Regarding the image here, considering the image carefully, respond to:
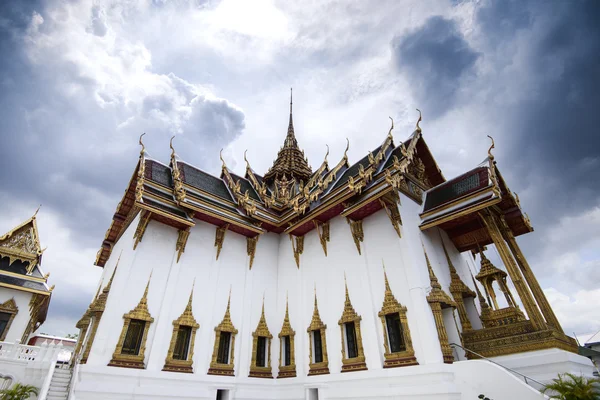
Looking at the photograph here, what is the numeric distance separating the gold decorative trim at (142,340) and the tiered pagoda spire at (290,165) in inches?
486

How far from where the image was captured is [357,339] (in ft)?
28.6

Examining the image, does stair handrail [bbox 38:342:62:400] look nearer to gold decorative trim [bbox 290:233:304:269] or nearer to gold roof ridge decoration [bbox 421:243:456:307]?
gold decorative trim [bbox 290:233:304:269]

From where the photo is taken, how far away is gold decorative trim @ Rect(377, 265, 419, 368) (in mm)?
7625

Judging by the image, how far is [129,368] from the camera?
8.09 meters

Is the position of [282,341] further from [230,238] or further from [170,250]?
[170,250]

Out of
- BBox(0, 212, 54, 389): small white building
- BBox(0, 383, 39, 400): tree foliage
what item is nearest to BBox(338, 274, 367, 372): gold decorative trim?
BBox(0, 383, 39, 400): tree foliage

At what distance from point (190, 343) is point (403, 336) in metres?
6.02

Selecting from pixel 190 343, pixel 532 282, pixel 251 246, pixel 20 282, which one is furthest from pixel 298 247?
pixel 20 282

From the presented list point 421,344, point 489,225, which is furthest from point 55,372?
point 489,225

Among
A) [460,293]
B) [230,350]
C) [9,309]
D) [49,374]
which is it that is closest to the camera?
[49,374]

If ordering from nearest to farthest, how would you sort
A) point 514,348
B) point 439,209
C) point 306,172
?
point 514,348
point 439,209
point 306,172

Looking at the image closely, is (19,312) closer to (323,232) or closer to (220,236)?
(220,236)

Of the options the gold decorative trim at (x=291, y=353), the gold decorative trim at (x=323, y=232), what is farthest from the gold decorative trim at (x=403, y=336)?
the gold decorative trim at (x=291, y=353)

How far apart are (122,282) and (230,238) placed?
3.83 m
